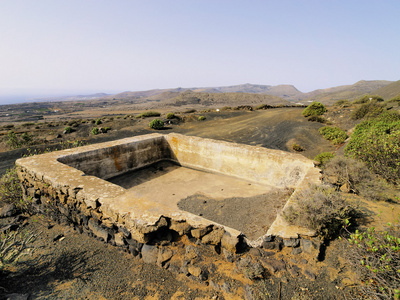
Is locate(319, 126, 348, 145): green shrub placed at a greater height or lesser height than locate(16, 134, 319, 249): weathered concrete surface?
lesser

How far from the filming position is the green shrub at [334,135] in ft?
46.5

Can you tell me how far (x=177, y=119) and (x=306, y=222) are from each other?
864 inches

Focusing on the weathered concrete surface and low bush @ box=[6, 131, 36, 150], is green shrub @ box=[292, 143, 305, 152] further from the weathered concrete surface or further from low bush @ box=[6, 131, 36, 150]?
low bush @ box=[6, 131, 36, 150]

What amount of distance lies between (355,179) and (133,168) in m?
7.30

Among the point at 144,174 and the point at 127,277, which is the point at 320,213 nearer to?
the point at 127,277

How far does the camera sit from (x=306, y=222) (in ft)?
11.8

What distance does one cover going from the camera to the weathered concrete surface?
11.6 feet

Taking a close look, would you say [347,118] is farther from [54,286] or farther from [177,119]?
[54,286]

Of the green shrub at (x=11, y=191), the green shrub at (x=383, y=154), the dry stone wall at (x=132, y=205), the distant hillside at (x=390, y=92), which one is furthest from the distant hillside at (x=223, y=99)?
the green shrub at (x=11, y=191)

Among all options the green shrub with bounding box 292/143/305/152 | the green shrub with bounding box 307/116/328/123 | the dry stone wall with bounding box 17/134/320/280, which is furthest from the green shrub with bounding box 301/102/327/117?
the dry stone wall with bounding box 17/134/320/280

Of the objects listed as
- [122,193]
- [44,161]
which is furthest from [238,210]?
[44,161]

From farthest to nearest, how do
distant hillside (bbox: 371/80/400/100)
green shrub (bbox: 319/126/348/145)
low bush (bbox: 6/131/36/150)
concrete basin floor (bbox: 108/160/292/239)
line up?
distant hillside (bbox: 371/80/400/100), low bush (bbox: 6/131/36/150), green shrub (bbox: 319/126/348/145), concrete basin floor (bbox: 108/160/292/239)

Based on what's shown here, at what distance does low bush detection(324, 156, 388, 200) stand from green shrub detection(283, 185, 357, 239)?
231cm

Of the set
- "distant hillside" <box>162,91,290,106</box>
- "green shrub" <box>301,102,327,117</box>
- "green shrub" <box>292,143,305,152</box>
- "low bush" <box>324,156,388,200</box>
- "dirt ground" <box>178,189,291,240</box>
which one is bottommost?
"green shrub" <box>292,143,305,152</box>
